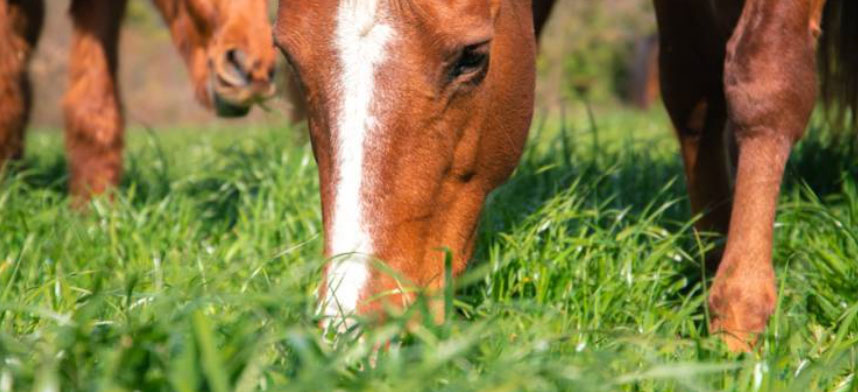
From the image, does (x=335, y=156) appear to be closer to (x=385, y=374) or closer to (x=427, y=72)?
(x=427, y=72)

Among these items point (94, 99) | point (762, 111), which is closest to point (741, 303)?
point (762, 111)

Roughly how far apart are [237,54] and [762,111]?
183 centimetres

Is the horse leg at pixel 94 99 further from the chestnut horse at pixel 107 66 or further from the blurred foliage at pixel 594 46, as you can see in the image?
the blurred foliage at pixel 594 46

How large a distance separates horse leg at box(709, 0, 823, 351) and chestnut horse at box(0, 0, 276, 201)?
1.67m

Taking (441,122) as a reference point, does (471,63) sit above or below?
above

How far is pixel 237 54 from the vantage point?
3.83 meters

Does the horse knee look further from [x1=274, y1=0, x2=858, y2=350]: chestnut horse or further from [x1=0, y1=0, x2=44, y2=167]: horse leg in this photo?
[x1=0, y1=0, x2=44, y2=167]: horse leg

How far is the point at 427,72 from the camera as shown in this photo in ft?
7.59

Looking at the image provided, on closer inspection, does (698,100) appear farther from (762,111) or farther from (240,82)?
(240,82)

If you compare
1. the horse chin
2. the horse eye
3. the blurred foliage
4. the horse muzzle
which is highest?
the horse eye

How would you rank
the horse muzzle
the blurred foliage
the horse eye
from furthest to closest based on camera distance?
the blurred foliage
the horse muzzle
the horse eye

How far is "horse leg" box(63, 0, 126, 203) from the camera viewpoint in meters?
4.71

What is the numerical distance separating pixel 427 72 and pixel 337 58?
0.18 metres

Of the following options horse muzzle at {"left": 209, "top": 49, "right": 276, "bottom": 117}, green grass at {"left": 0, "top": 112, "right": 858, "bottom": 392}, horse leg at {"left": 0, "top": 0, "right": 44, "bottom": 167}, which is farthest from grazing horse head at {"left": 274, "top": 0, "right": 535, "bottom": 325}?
horse leg at {"left": 0, "top": 0, "right": 44, "bottom": 167}
